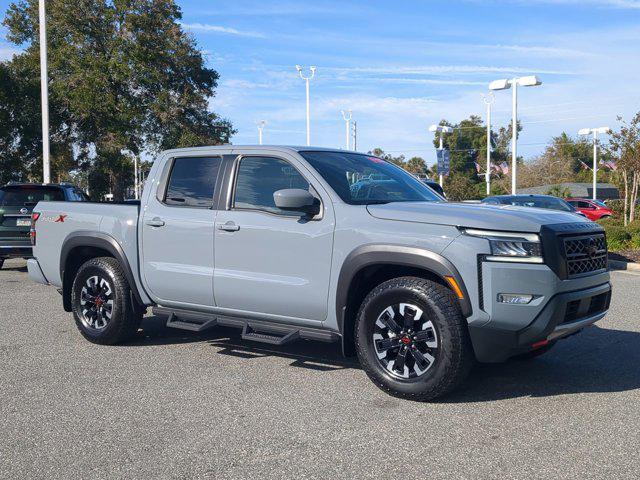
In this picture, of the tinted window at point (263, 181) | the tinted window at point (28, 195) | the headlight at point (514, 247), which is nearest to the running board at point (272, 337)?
the tinted window at point (263, 181)

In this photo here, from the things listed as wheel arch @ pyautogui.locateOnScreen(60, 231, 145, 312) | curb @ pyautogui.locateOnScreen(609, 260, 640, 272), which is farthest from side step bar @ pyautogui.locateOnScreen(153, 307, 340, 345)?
curb @ pyautogui.locateOnScreen(609, 260, 640, 272)

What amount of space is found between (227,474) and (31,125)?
100.0 ft

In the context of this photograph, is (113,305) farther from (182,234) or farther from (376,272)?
(376,272)

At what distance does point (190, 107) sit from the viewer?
32781 mm

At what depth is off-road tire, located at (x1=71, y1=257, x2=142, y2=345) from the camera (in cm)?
679

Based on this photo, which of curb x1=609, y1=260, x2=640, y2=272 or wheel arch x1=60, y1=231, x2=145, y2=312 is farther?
curb x1=609, y1=260, x2=640, y2=272

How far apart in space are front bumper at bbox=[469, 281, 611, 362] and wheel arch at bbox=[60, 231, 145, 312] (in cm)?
342

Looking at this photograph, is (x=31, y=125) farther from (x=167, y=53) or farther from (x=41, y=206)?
(x=41, y=206)

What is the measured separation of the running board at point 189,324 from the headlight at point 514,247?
2.61 metres

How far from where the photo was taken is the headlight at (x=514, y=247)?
15.3 feet

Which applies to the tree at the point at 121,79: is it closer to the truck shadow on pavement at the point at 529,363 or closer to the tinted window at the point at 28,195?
the tinted window at the point at 28,195

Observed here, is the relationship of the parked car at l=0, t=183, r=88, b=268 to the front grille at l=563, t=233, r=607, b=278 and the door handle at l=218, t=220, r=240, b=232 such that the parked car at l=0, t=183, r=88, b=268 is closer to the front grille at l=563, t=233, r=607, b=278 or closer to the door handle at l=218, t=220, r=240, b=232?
the door handle at l=218, t=220, r=240, b=232

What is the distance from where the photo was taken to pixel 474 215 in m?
4.91

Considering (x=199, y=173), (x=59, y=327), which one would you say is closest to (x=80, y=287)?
(x=59, y=327)
